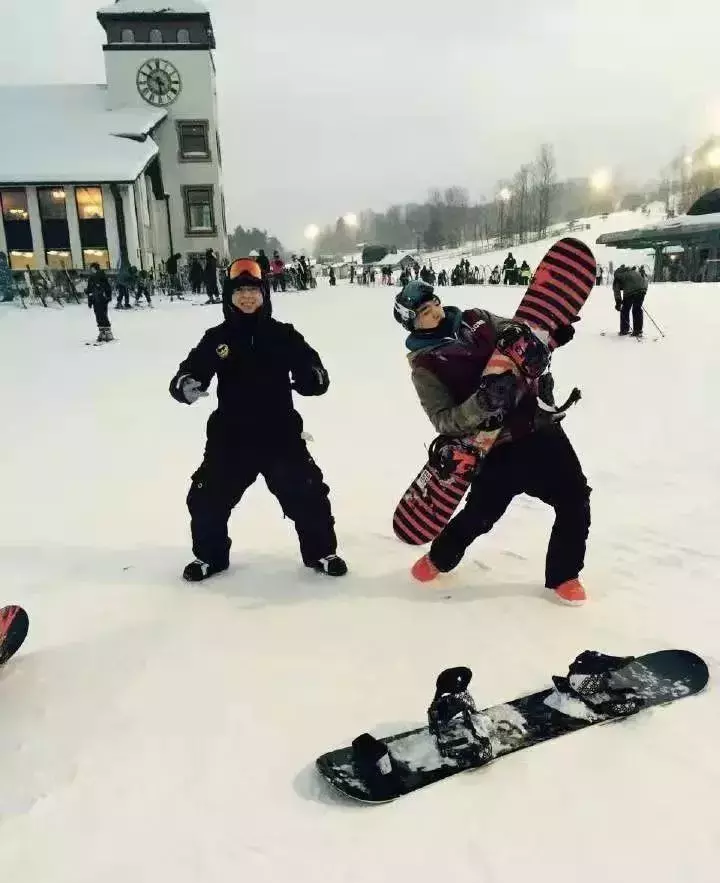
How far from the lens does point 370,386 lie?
945 cm

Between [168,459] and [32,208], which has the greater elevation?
[32,208]

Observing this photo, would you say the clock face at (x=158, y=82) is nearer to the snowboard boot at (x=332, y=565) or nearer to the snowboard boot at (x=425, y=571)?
the snowboard boot at (x=332, y=565)

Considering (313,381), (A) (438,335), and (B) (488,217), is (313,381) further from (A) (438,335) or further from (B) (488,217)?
(B) (488,217)

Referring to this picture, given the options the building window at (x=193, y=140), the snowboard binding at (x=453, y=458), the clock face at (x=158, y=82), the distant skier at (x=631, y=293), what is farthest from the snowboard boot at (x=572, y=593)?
the clock face at (x=158, y=82)

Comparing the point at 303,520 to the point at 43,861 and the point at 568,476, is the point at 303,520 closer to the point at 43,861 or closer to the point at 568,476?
the point at 568,476

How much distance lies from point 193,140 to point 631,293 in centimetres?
3289

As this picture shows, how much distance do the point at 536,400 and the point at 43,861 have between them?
2494 millimetres

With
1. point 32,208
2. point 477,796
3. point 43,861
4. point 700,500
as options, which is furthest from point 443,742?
point 32,208

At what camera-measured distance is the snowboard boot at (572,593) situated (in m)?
3.38

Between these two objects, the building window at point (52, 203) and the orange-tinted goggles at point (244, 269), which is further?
the building window at point (52, 203)

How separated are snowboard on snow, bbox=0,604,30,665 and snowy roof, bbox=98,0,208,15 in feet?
144

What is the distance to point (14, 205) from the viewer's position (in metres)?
28.7

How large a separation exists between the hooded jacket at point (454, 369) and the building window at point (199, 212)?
38.9m

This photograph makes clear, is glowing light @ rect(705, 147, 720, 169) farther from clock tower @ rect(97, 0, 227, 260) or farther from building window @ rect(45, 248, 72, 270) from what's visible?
building window @ rect(45, 248, 72, 270)
